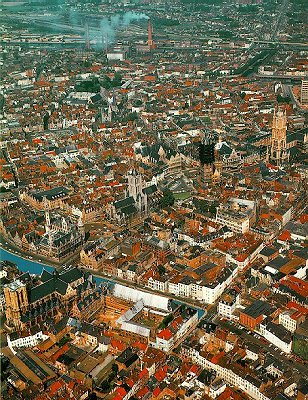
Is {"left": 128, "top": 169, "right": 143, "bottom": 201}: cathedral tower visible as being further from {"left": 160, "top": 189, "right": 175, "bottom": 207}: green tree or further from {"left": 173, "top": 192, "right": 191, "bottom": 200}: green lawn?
{"left": 173, "top": 192, "right": 191, "bottom": 200}: green lawn

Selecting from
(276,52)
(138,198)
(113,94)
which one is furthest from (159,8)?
(138,198)

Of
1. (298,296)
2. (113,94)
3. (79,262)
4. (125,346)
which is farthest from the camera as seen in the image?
(113,94)

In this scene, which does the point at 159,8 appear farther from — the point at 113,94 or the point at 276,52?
the point at 113,94

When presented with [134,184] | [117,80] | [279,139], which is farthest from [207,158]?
[117,80]

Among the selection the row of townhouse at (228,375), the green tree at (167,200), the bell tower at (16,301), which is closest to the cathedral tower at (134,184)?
the green tree at (167,200)

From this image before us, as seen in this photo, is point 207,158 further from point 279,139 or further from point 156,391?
point 156,391

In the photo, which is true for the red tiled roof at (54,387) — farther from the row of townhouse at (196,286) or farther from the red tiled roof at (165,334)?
the row of townhouse at (196,286)
